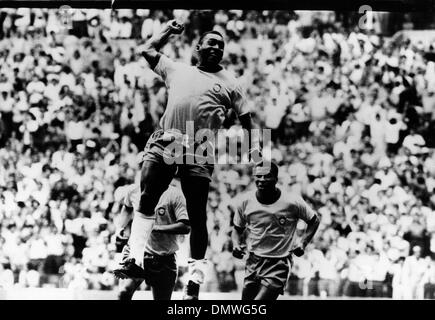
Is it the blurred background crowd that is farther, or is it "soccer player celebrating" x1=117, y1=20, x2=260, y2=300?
the blurred background crowd

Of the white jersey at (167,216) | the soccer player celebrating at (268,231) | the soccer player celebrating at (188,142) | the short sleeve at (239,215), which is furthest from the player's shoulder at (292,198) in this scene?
the white jersey at (167,216)

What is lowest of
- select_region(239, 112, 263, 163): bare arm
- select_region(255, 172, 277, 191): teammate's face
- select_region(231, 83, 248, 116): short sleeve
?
select_region(255, 172, 277, 191): teammate's face

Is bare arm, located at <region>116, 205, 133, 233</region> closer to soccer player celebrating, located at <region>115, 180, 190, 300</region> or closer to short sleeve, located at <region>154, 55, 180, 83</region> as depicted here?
soccer player celebrating, located at <region>115, 180, 190, 300</region>

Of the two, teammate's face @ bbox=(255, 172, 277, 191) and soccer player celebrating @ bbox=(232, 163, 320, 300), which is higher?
teammate's face @ bbox=(255, 172, 277, 191)

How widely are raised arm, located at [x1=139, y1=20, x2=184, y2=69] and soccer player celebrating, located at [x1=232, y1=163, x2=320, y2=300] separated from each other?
88 cm

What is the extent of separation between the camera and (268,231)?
14.0 feet

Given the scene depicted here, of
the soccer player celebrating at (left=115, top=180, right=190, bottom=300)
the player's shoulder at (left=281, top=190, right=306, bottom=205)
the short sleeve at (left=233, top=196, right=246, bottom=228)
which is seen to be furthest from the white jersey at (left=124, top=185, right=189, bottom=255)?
the player's shoulder at (left=281, top=190, right=306, bottom=205)

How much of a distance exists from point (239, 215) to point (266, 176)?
0.91 ft

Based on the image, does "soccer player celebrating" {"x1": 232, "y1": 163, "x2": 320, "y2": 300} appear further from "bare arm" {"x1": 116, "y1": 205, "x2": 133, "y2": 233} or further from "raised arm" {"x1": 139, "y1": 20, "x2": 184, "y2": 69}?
"raised arm" {"x1": 139, "y1": 20, "x2": 184, "y2": 69}

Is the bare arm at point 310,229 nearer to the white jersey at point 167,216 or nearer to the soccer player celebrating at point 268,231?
the soccer player celebrating at point 268,231

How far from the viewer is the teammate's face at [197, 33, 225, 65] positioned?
4328mm

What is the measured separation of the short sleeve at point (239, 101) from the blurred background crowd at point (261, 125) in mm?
59

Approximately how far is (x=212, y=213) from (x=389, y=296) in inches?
45.1
